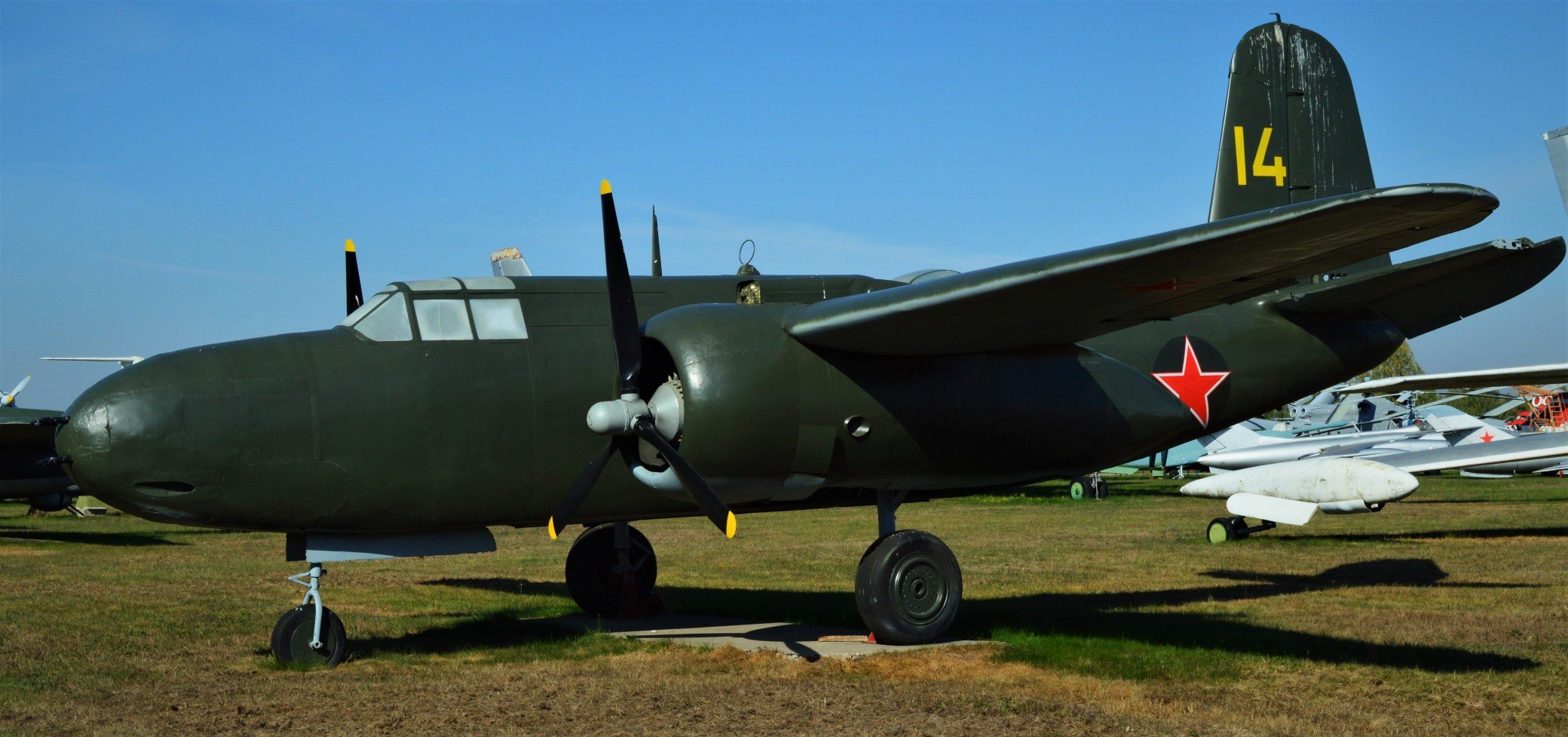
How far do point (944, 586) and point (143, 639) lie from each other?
8.15 meters

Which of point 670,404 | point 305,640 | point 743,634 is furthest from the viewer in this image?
point 743,634

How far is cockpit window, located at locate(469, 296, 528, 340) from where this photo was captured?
11.0 m

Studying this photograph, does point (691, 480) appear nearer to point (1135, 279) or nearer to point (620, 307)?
point (620, 307)

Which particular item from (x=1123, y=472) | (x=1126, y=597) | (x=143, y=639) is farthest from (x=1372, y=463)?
(x=1123, y=472)

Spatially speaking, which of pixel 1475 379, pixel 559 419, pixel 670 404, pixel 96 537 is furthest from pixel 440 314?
pixel 96 537

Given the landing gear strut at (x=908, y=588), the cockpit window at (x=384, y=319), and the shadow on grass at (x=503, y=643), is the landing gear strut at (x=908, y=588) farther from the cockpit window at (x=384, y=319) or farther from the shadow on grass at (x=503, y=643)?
the cockpit window at (x=384, y=319)

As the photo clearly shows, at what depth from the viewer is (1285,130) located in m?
15.4

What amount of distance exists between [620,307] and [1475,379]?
62.1 feet

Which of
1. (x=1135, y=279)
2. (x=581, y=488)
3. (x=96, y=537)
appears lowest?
(x=96, y=537)

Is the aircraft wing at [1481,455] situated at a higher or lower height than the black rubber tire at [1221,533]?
higher

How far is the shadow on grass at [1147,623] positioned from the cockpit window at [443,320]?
3.40 m

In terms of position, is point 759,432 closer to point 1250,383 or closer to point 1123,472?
point 1250,383

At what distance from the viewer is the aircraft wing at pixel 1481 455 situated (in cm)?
2328

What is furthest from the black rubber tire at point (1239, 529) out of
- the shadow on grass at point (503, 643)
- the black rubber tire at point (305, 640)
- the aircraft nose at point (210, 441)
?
the aircraft nose at point (210, 441)
